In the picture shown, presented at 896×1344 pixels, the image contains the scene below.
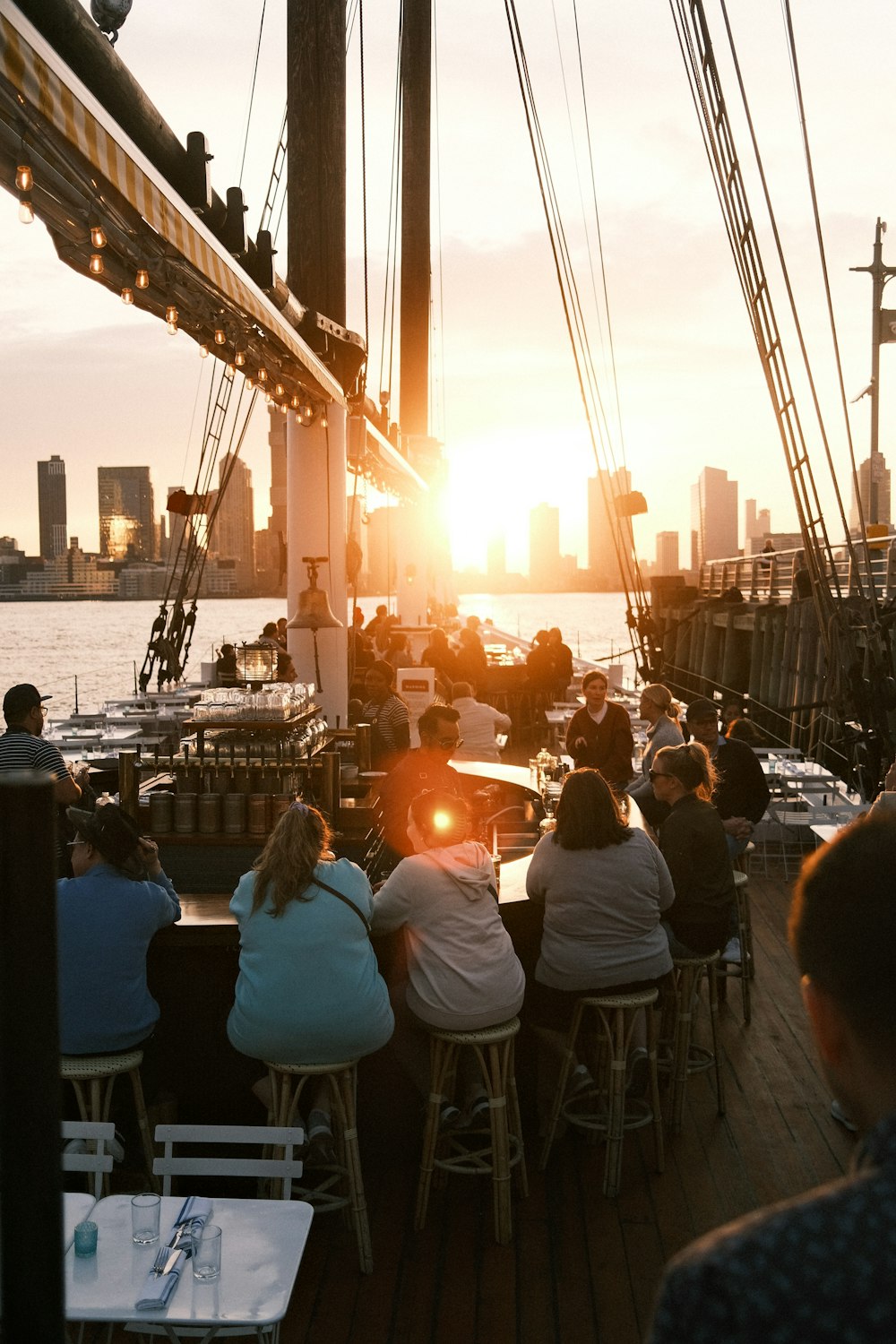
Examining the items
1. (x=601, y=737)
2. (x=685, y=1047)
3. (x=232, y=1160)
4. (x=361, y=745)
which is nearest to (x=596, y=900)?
(x=685, y=1047)

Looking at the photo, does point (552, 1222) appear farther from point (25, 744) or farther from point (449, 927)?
point (25, 744)

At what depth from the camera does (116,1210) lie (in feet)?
8.99

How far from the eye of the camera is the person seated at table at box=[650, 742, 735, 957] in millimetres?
4945

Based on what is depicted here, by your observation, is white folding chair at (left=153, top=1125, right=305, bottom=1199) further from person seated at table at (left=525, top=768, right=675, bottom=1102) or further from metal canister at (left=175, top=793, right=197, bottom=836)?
metal canister at (left=175, top=793, right=197, bottom=836)

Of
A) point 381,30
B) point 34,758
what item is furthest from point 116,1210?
point 381,30

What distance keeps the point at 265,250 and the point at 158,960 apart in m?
4.49

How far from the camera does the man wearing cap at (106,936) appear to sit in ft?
12.5

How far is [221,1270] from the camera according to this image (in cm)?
Answer: 250

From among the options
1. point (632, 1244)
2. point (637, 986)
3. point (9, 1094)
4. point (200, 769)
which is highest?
point (9, 1094)

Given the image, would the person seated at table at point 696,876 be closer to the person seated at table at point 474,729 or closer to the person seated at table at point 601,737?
the person seated at table at point 601,737

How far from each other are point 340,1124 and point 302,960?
0.58 m

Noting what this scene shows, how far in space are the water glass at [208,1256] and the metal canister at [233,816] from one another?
2620 mm

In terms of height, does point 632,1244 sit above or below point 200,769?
below

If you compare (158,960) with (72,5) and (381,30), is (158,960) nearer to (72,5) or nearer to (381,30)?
(72,5)
